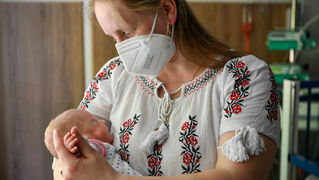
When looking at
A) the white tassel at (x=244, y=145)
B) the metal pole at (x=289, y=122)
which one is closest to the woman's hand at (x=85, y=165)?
the white tassel at (x=244, y=145)

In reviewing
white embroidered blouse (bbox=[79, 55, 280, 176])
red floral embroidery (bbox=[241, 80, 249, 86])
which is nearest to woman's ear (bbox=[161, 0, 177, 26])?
white embroidered blouse (bbox=[79, 55, 280, 176])

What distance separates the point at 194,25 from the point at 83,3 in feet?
5.89

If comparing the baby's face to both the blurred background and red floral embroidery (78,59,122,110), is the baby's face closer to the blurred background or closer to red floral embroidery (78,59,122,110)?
red floral embroidery (78,59,122,110)

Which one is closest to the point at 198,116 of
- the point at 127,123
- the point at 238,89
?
the point at 238,89

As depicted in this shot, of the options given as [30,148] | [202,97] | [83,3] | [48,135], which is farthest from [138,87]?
[30,148]

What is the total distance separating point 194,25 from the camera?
119cm

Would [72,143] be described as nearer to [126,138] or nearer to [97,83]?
[126,138]

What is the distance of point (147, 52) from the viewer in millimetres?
1107

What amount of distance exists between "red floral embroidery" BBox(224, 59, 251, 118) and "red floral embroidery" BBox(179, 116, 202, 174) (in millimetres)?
132

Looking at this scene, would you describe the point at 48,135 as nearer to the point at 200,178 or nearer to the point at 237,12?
the point at 200,178

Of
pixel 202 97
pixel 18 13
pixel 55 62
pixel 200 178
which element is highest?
pixel 18 13

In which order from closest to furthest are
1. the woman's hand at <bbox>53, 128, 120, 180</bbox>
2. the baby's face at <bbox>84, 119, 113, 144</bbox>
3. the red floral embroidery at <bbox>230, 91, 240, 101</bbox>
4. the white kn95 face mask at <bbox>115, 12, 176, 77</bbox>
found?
the woman's hand at <bbox>53, 128, 120, 180</bbox> < the red floral embroidery at <bbox>230, 91, 240, 101</bbox> < the white kn95 face mask at <bbox>115, 12, 176, 77</bbox> < the baby's face at <bbox>84, 119, 113, 144</bbox>

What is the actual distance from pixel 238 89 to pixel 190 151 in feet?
0.79

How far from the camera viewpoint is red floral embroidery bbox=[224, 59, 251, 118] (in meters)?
0.98
